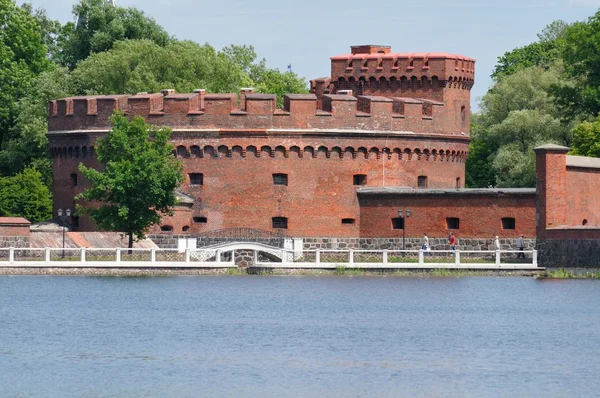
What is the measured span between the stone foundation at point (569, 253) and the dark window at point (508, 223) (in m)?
3.78

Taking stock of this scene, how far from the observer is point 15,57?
8181 cm

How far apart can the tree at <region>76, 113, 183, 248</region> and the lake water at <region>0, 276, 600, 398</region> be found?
429cm

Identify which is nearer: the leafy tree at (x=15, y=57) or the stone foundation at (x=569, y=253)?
the stone foundation at (x=569, y=253)

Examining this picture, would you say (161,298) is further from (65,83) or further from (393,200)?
(65,83)

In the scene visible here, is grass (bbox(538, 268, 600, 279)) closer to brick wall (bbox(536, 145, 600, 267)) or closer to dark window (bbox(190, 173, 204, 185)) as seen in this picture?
brick wall (bbox(536, 145, 600, 267))

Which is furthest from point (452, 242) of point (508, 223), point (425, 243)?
point (508, 223)

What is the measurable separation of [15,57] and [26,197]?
37.0ft

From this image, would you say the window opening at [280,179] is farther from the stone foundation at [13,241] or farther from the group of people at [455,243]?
the stone foundation at [13,241]

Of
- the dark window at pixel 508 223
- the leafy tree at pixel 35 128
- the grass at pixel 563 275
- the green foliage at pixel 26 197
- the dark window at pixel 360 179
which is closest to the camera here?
the grass at pixel 563 275

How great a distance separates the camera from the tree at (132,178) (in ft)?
188

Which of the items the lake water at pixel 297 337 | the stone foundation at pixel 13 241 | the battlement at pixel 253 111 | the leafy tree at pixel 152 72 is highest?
the leafy tree at pixel 152 72

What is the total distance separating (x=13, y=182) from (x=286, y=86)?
22.3 metres

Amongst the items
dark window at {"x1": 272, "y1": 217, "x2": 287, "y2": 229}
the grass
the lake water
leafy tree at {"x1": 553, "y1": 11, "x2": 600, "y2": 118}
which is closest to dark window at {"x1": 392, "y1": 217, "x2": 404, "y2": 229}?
dark window at {"x1": 272, "y1": 217, "x2": 287, "y2": 229}

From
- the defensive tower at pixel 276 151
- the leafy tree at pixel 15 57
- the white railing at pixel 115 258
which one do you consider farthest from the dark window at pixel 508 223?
the leafy tree at pixel 15 57
